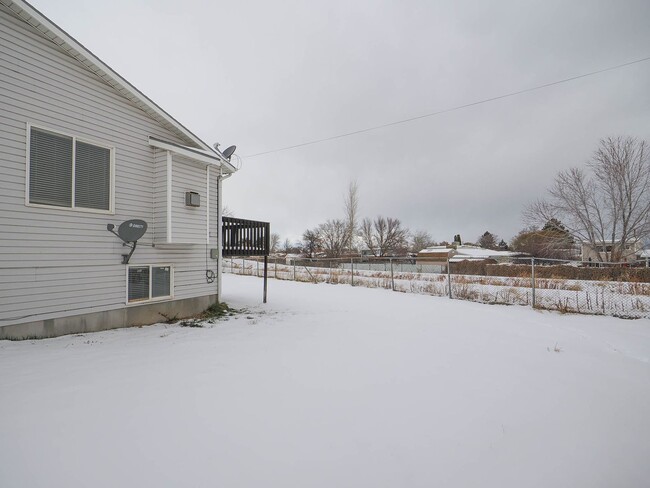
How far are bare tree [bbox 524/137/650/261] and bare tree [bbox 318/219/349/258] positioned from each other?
2365 cm

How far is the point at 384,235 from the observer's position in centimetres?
4922

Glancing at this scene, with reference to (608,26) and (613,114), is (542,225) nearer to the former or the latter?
(613,114)

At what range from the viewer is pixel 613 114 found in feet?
45.3

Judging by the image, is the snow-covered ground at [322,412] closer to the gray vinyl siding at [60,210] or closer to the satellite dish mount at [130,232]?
the gray vinyl siding at [60,210]

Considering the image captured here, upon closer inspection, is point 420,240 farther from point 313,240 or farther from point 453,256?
point 453,256

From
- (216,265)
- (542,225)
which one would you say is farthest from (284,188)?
(216,265)

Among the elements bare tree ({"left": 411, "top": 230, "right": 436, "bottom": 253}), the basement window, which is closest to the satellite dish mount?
the basement window

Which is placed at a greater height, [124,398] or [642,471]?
[124,398]

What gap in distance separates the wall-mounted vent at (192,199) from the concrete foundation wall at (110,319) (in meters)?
2.24

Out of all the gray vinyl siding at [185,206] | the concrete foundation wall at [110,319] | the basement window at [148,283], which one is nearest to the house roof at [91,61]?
the gray vinyl siding at [185,206]

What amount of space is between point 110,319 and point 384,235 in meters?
46.1

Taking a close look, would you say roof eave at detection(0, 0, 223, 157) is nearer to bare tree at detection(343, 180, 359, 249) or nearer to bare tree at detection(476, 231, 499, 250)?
bare tree at detection(343, 180, 359, 249)

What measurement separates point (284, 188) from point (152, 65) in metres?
18.4

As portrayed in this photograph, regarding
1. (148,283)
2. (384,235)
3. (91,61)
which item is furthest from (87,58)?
(384,235)
